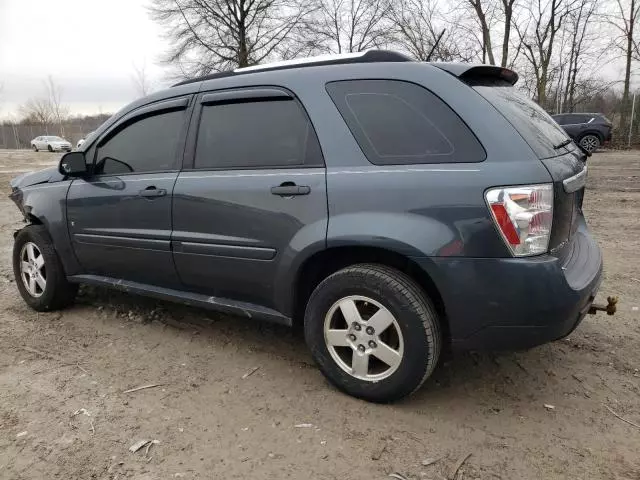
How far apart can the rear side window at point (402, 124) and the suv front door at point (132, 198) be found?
1244mm

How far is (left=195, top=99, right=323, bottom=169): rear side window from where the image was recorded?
2.79m

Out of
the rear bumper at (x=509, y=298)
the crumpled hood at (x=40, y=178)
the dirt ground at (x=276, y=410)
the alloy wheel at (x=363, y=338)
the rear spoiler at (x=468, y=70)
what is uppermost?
the rear spoiler at (x=468, y=70)

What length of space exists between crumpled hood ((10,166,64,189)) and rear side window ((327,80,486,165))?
2.47 metres

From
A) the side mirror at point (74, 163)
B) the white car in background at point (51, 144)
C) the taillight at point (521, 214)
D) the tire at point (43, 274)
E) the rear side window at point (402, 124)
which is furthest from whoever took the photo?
the white car in background at point (51, 144)

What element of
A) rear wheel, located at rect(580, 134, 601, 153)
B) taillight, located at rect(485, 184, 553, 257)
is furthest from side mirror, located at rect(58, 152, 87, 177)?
rear wheel, located at rect(580, 134, 601, 153)

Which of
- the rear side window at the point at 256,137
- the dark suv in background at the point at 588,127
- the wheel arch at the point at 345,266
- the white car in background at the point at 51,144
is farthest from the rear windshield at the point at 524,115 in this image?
the white car in background at the point at 51,144

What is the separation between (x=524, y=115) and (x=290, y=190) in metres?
1.27

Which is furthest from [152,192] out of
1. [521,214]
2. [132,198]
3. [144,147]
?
[521,214]

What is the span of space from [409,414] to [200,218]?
1.62 metres

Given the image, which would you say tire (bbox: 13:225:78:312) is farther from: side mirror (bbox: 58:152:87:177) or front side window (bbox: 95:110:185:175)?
front side window (bbox: 95:110:185:175)

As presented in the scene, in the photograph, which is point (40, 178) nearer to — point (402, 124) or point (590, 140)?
point (402, 124)

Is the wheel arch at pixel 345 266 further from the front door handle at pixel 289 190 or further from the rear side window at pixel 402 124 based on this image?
the rear side window at pixel 402 124

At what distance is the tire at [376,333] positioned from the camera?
2.43 meters

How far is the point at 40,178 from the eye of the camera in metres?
4.11
